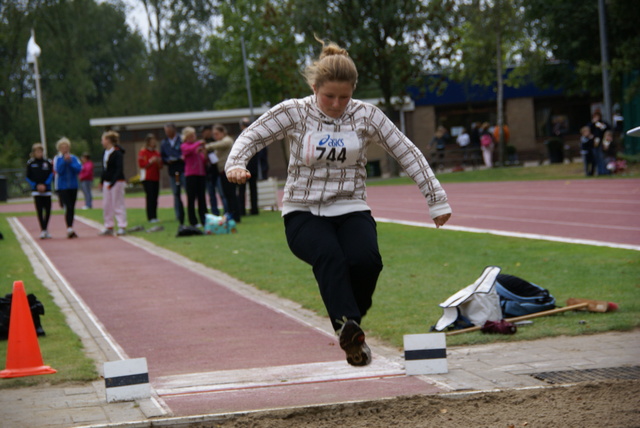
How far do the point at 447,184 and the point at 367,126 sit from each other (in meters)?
26.7

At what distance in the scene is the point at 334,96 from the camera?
18.6 feet

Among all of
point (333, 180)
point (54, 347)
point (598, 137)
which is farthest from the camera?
point (598, 137)

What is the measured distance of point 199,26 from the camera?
66688mm

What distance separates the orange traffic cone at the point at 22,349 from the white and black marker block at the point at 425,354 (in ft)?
8.71

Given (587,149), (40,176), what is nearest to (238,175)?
(40,176)

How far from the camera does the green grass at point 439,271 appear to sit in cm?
826

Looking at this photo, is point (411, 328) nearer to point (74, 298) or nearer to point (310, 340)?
point (310, 340)

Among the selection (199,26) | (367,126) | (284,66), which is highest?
(199,26)

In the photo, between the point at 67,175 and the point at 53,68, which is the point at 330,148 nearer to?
the point at 67,175

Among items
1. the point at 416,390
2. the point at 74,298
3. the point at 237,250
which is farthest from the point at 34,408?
the point at 237,250

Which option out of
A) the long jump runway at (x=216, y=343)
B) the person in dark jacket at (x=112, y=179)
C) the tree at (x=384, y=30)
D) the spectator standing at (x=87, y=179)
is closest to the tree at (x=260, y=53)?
the tree at (x=384, y=30)

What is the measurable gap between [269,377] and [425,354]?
1139mm

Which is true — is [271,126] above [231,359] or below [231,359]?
above

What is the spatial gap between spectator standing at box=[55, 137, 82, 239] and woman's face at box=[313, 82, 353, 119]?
545 inches
